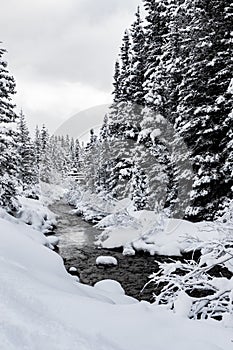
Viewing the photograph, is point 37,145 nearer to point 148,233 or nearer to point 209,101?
point 148,233

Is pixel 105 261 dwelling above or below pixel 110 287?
below

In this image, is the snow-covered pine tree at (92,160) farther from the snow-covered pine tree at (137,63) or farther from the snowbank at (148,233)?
the snowbank at (148,233)

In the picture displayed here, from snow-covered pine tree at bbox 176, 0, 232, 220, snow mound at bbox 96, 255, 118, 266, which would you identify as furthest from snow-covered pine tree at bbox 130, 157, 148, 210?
snow mound at bbox 96, 255, 118, 266

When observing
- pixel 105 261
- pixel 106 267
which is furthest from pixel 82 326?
pixel 105 261

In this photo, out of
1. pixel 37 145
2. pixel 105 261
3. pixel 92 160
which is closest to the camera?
pixel 105 261

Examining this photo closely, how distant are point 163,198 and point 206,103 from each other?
21.1ft

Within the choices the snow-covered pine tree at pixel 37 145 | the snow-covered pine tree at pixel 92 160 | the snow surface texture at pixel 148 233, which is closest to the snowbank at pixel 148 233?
the snow surface texture at pixel 148 233

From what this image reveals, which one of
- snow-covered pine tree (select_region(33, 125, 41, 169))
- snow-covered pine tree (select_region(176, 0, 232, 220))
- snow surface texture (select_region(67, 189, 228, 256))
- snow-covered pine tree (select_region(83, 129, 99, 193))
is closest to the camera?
snow-covered pine tree (select_region(176, 0, 232, 220))

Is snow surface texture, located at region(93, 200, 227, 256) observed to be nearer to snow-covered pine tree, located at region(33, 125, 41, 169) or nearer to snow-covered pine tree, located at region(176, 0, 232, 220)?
snow-covered pine tree, located at region(176, 0, 232, 220)

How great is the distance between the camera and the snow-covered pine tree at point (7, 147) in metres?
16.0

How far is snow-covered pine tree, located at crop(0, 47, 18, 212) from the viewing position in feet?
52.5

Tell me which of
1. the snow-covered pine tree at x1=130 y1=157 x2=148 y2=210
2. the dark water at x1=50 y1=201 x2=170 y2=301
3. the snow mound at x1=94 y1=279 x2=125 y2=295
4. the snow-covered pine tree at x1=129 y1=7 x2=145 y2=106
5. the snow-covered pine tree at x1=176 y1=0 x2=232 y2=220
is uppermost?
the snow-covered pine tree at x1=129 y1=7 x2=145 y2=106

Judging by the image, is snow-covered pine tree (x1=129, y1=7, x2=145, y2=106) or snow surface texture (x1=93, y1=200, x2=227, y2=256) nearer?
snow surface texture (x1=93, y1=200, x2=227, y2=256)

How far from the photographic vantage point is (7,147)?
16.5 meters
